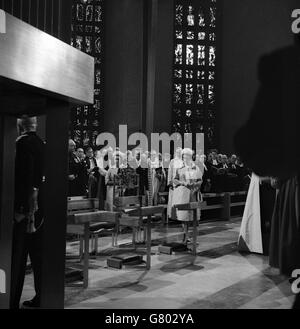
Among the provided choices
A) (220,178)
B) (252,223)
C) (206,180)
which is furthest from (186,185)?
(220,178)

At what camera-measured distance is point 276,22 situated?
19312 millimetres

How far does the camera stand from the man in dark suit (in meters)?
2.84

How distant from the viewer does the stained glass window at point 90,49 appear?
1912 cm

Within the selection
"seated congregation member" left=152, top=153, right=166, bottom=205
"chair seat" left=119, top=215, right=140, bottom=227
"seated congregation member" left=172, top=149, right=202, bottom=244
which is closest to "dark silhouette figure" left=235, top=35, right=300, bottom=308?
"chair seat" left=119, top=215, right=140, bottom=227

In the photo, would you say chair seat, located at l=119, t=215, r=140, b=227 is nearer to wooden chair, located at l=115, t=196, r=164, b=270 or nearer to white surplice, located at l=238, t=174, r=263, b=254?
wooden chair, located at l=115, t=196, r=164, b=270

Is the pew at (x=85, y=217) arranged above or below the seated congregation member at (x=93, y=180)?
below

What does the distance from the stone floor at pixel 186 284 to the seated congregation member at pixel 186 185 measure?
0.62 m

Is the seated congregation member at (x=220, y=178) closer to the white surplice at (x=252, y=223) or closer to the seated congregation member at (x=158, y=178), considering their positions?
the seated congregation member at (x=158, y=178)

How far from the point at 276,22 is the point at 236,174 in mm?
9223

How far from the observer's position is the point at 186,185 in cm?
751

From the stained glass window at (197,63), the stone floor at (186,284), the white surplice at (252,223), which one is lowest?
the stone floor at (186,284)

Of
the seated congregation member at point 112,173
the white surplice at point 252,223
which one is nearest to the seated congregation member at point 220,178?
the seated congregation member at point 112,173

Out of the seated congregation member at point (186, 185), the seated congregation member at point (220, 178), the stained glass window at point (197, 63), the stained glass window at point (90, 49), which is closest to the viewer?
the seated congregation member at point (186, 185)
